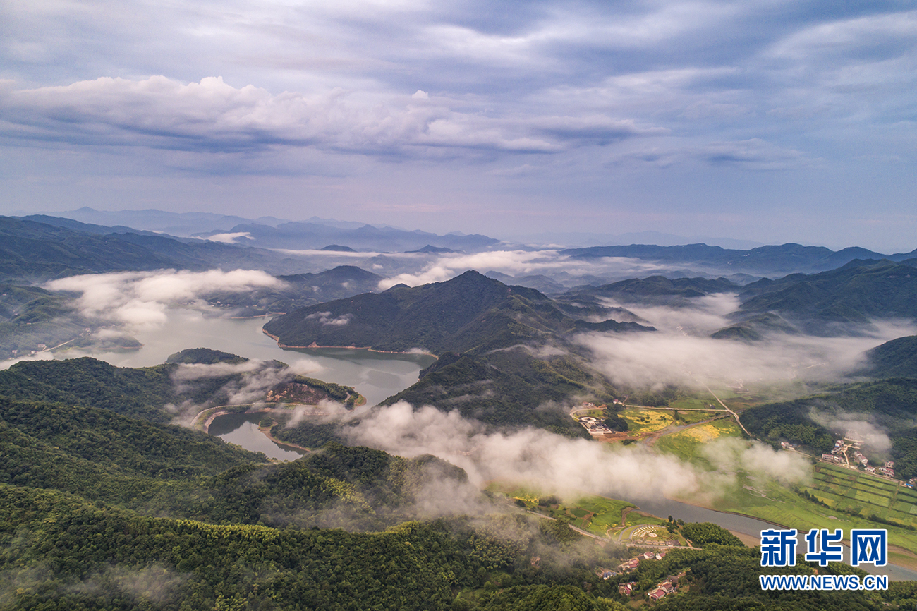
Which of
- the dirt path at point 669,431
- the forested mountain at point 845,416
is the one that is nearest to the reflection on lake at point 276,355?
the dirt path at point 669,431

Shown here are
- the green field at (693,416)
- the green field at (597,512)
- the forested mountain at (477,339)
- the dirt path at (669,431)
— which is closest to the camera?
the green field at (597,512)

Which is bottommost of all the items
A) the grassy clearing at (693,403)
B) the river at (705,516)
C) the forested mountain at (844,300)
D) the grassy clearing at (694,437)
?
the river at (705,516)

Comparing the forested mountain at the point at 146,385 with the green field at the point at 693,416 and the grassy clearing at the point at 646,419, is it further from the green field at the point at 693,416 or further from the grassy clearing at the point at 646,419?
→ the green field at the point at 693,416

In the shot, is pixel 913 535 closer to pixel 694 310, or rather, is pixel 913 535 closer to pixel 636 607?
pixel 636 607

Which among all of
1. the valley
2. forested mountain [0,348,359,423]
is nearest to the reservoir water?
the valley

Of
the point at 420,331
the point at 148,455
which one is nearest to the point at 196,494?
the point at 148,455
